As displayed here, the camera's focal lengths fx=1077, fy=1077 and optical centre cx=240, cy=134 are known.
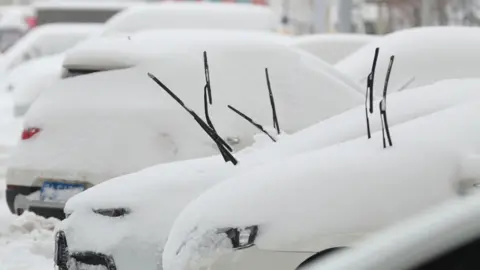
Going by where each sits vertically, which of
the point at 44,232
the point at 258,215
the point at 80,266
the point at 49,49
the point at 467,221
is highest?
the point at 467,221

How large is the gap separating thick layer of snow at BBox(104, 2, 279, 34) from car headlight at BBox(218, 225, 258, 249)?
9109mm

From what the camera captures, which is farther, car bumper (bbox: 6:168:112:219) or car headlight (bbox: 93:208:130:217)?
car bumper (bbox: 6:168:112:219)

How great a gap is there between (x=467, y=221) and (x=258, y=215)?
1726mm

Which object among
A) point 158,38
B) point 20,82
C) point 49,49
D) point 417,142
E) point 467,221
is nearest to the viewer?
point 467,221

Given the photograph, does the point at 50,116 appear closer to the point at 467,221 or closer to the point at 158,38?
the point at 158,38

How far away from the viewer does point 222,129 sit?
686 cm

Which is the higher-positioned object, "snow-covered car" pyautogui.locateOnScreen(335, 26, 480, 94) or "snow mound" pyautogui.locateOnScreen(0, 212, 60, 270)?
"snow-covered car" pyautogui.locateOnScreen(335, 26, 480, 94)

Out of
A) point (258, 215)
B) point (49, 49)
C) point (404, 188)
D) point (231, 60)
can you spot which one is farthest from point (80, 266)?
point (49, 49)

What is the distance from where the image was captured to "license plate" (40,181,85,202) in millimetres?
6871

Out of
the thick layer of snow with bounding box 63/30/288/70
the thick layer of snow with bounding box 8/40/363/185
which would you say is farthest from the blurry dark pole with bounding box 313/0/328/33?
the thick layer of snow with bounding box 8/40/363/185

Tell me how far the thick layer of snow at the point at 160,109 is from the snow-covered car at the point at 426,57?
1306mm

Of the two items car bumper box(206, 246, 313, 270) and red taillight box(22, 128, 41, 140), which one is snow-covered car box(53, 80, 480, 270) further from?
red taillight box(22, 128, 41, 140)

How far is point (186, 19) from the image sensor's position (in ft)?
44.2

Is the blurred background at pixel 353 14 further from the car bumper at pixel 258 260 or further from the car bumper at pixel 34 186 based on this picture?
the car bumper at pixel 258 260
